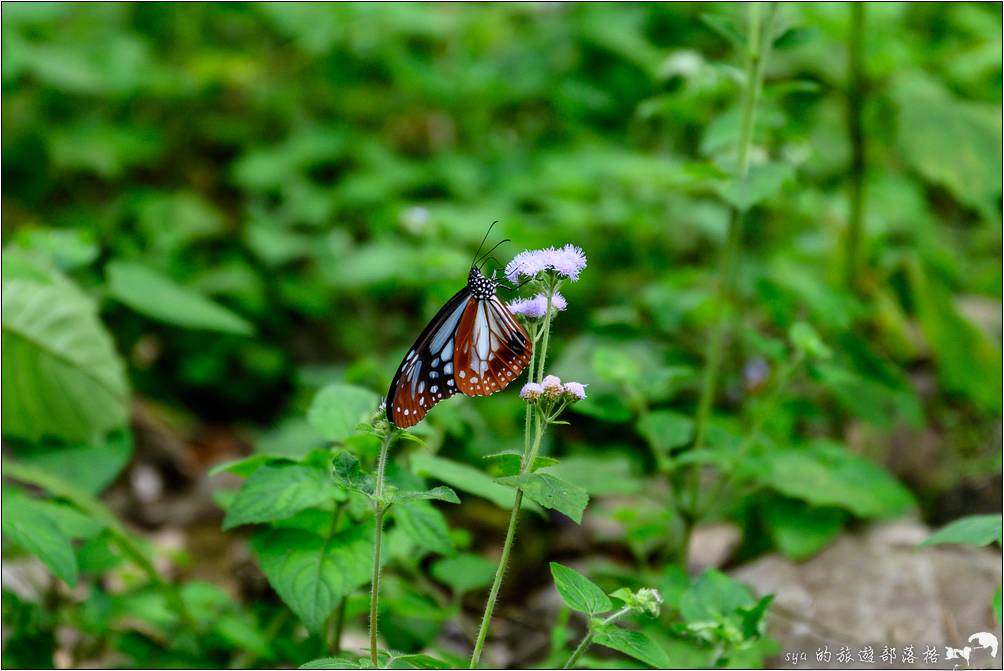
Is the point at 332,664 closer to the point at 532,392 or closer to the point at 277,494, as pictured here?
the point at 277,494

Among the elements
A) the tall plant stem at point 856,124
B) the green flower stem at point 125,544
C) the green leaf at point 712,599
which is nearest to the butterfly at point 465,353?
the green leaf at point 712,599

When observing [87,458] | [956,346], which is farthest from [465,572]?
[956,346]

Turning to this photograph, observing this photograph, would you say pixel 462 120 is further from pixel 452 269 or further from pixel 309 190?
pixel 452 269

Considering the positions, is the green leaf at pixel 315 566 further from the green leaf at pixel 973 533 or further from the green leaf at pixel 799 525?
the green leaf at pixel 799 525

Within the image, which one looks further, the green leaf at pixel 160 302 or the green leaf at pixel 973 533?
the green leaf at pixel 160 302

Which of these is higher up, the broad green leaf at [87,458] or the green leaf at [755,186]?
the green leaf at [755,186]

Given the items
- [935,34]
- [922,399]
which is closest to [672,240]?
[922,399]

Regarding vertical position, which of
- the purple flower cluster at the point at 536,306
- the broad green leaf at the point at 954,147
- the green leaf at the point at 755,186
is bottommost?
the purple flower cluster at the point at 536,306
